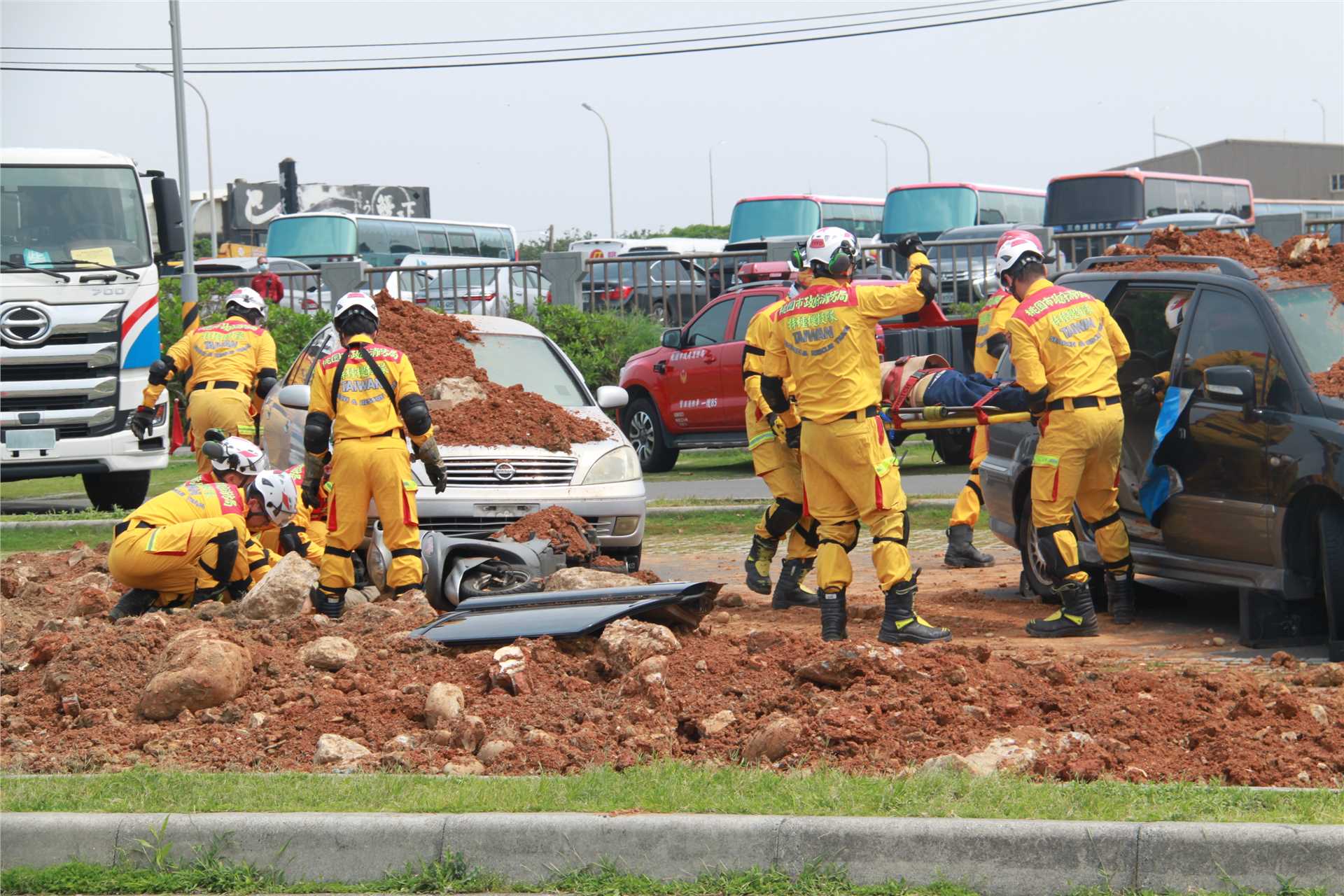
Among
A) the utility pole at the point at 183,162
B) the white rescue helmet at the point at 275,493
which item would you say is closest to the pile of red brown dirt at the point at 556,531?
the white rescue helmet at the point at 275,493

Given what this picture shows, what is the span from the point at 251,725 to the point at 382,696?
0.56 meters

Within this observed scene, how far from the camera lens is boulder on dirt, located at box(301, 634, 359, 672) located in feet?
25.0

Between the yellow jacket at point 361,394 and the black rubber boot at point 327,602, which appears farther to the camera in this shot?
the yellow jacket at point 361,394

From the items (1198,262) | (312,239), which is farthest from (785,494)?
(312,239)

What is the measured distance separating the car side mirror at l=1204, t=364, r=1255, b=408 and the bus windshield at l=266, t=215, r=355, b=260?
31.7 metres

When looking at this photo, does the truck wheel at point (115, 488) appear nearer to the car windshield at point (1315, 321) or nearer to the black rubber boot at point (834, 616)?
the black rubber boot at point (834, 616)

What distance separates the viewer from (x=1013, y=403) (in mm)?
8695

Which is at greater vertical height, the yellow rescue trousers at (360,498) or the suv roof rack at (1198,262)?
the suv roof rack at (1198,262)

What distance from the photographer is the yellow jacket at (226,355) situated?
13.6 metres

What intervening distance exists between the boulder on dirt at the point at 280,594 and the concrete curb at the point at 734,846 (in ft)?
11.0

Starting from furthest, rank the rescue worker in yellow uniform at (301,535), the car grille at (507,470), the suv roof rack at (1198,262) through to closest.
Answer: the car grille at (507,470) → the rescue worker in yellow uniform at (301,535) → the suv roof rack at (1198,262)

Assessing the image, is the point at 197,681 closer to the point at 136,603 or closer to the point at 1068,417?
the point at 136,603

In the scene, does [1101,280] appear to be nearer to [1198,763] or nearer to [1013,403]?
[1013,403]

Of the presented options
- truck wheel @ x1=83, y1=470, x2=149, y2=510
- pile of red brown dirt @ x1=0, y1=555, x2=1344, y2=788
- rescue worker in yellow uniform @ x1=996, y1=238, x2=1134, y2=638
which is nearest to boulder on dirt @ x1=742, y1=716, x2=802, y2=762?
pile of red brown dirt @ x1=0, y1=555, x2=1344, y2=788
